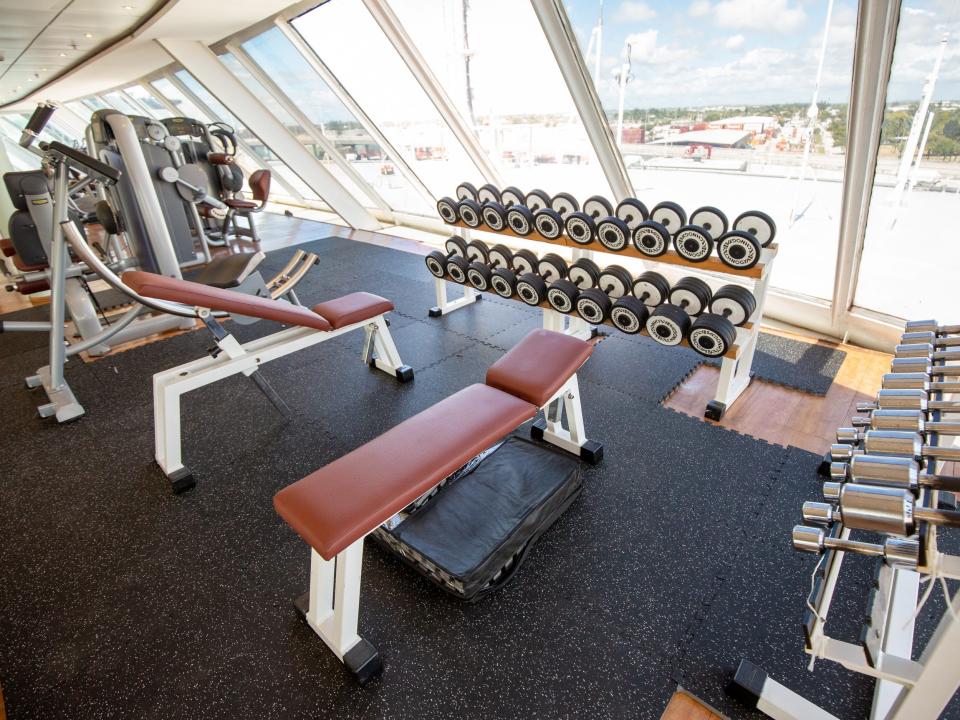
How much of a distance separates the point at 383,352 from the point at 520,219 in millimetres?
1042

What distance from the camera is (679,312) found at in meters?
2.23

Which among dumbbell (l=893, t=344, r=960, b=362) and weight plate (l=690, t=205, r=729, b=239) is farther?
weight plate (l=690, t=205, r=729, b=239)

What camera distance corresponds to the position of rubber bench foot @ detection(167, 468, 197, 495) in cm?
191

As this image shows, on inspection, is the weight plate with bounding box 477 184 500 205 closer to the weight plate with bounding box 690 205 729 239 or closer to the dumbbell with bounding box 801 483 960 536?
the weight plate with bounding box 690 205 729 239

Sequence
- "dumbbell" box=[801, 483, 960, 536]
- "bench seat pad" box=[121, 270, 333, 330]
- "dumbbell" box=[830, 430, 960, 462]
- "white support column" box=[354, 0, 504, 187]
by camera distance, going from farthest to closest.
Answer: "white support column" box=[354, 0, 504, 187], "bench seat pad" box=[121, 270, 333, 330], "dumbbell" box=[830, 430, 960, 462], "dumbbell" box=[801, 483, 960, 536]

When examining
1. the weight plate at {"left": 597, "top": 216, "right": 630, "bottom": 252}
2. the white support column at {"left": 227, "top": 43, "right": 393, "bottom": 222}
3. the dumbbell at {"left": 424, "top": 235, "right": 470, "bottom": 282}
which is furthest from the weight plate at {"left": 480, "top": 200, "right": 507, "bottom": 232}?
the white support column at {"left": 227, "top": 43, "right": 393, "bottom": 222}

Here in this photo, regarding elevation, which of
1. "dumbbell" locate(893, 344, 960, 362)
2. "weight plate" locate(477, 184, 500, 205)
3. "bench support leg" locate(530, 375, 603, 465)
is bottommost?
"bench support leg" locate(530, 375, 603, 465)

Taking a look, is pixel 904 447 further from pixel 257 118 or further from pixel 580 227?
pixel 257 118

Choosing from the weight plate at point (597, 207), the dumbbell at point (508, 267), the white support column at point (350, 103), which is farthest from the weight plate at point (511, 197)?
the white support column at point (350, 103)

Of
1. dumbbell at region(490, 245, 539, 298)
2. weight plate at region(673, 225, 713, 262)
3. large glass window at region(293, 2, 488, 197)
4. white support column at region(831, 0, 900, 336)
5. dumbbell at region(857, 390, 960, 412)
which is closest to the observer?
Answer: dumbbell at region(857, 390, 960, 412)

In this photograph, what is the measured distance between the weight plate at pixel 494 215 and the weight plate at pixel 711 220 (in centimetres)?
102

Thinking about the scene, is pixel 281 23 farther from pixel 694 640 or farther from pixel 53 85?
pixel 53 85

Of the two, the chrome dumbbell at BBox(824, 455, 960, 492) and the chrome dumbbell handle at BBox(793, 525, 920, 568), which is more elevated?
the chrome dumbbell at BBox(824, 455, 960, 492)

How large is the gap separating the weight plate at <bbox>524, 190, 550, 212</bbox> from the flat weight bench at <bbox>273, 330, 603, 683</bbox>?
1375 mm
